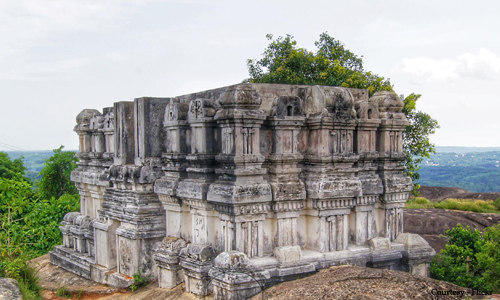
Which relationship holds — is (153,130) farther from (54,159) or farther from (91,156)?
(54,159)

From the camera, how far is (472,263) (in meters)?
7.86

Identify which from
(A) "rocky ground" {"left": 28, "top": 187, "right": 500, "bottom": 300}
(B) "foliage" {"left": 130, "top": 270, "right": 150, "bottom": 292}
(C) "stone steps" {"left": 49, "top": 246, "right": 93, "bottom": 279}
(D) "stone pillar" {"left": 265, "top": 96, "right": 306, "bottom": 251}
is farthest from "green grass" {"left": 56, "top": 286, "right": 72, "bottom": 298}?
(D) "stone pillar" {"left": 265, "top": 96, "right": 306, "bottom": 251}

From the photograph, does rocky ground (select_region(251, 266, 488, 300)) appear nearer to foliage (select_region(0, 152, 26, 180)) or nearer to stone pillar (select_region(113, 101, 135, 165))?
stone pillar (select_region(113, 101, 135, 165))

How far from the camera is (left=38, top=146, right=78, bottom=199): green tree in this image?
19.5 meters

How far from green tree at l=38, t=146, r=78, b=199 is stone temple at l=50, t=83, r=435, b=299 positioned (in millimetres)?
11999

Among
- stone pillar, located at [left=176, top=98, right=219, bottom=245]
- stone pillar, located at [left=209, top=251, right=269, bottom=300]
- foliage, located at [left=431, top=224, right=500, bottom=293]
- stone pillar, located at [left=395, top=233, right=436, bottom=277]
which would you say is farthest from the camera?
stone pillar, located at [left=395, top=233, right=436, bottom=277]

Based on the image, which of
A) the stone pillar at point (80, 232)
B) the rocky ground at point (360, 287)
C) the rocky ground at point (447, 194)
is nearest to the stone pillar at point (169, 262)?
the rocky ground at point (360, 287)

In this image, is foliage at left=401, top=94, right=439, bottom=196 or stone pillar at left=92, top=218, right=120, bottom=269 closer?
stone pillar at left=92, top=218, right=120, bottom=269

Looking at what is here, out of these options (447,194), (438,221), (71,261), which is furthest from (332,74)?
(447,194)

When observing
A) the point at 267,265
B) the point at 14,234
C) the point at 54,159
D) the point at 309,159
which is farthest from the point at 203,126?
the point at 54,159

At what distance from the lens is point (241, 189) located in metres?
6.22

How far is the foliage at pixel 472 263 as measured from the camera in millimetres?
7074

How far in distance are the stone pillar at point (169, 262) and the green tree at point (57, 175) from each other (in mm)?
13226

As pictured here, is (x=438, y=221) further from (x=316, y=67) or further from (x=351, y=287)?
(x=351, y=287)
